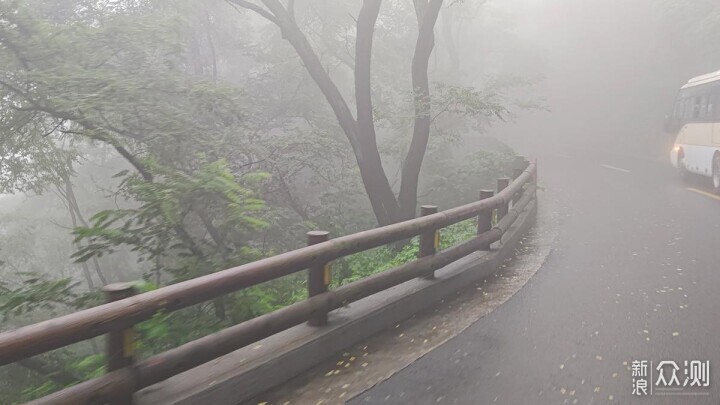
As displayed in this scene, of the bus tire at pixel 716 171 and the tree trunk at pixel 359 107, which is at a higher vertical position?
the tree trunk at pixel 359 107

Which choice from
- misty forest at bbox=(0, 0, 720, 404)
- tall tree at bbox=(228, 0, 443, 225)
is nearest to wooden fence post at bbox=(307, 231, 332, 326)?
misty forest at bbox=(0, 0, 720, 404)

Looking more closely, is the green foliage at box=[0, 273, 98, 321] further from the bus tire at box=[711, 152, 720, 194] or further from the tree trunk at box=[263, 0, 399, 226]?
the bus tire at box=[711, 152, 720, 194]

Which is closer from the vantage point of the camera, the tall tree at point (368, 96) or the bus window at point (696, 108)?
the tall tree at point (368, 96)

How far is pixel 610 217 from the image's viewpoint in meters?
11.4

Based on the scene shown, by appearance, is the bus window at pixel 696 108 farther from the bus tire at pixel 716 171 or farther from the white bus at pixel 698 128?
the bus tire at pixel 716 171

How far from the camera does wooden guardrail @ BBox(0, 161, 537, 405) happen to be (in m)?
2.70

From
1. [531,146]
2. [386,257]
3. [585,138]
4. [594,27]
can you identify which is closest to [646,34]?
[594,27]

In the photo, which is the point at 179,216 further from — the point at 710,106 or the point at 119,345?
the point at 710,106

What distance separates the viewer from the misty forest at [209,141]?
599cm

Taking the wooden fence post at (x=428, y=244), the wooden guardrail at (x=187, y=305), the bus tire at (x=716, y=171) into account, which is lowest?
the bus tire at (x=716, y=171)

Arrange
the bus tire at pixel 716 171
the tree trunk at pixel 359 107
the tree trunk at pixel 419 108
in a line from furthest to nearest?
the bus tire at pixel 716 171
the tree trunk at pixel 419 108
the tree trunk at pixel 359 107

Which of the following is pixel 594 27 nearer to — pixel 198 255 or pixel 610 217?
pixel 610 217

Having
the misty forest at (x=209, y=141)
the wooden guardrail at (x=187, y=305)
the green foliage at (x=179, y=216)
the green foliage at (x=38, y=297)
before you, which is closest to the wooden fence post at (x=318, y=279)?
the wooden guardrail at (x=187, y=305)

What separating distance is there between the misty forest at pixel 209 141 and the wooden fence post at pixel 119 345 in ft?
2.25
